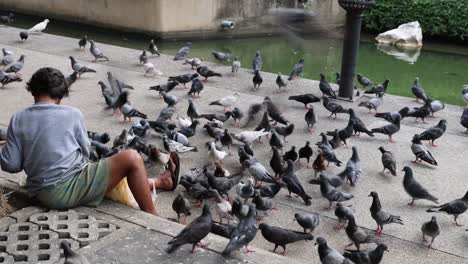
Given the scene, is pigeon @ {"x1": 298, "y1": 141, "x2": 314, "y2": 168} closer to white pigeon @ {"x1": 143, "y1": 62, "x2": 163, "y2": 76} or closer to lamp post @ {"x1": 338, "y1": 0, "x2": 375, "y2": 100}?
lamp post @ {"x1": 338, "y1": 0, "x2": 375, "y2": 100}

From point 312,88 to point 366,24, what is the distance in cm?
1149

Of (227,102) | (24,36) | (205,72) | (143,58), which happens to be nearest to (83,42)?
(24,36)

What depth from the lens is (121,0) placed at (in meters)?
18.9

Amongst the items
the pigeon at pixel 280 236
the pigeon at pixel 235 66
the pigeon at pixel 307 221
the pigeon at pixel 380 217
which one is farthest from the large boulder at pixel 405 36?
the pigeon at pixel 280 236

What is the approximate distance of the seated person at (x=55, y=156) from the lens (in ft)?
14.7

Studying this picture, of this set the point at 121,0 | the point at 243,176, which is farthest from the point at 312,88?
the point at 121,0

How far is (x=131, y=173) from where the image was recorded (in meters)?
4.77

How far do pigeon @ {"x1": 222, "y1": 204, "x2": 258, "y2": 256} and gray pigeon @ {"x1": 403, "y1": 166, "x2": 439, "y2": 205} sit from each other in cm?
217

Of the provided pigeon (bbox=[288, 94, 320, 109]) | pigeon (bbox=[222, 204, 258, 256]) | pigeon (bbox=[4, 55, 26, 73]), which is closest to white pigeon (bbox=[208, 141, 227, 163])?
pigeon (bbox=[222, 204, 258, 256])

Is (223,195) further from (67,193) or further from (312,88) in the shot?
(312,88)

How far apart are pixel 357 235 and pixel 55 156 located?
8.71 ft

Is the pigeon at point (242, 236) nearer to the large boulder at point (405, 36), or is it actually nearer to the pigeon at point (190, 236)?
the pigeon at point (190, 236)

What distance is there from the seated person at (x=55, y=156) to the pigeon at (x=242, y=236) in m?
0.98

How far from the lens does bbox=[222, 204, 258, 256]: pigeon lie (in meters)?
4.13
